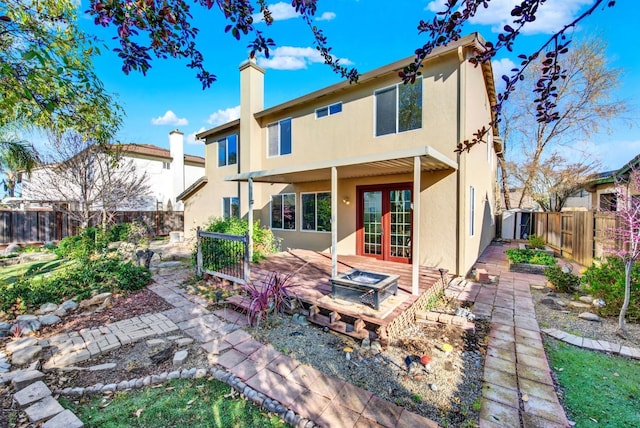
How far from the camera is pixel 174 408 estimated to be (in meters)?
2.78

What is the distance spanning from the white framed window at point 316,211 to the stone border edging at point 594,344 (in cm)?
634

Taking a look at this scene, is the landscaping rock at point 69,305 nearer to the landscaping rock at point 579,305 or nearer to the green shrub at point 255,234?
the green shrub at point 255,234

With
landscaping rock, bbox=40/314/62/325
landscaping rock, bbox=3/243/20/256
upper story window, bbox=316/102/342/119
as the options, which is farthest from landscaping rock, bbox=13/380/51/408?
landscaping rock, bbox=3/243/20/256

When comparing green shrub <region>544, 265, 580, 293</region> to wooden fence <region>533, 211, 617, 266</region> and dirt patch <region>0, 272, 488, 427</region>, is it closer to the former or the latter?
wooden fence <region>533, 211, 617, 266</region>

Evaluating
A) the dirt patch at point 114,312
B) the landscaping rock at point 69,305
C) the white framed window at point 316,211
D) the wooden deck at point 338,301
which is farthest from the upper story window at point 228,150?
the landscaping rock at point 69,305

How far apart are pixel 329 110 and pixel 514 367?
8.12 meters

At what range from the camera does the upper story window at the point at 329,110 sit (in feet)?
29.6

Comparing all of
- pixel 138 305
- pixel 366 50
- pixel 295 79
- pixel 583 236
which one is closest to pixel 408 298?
pixel 366 50

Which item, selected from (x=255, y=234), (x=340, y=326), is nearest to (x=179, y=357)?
(x=340, y=326)

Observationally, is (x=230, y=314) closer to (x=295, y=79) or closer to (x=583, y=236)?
(x=295, y=79)

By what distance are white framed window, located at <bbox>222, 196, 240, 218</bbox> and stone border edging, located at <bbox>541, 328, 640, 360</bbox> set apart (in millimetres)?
11423

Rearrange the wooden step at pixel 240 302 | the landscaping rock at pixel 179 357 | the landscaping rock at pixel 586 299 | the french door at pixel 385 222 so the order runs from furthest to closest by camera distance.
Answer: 1. the french door at pixel 385 222
2. the landscaping rock at pixel 586 299
3. the wooden step at pixel 240 302
4. the landscaping rock at pixel 179 357

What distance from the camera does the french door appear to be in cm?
780

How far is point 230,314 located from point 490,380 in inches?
155
